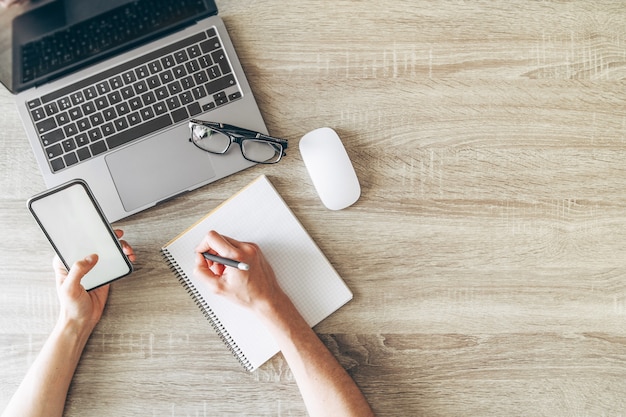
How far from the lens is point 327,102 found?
1055 mm

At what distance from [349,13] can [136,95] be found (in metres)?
0.43

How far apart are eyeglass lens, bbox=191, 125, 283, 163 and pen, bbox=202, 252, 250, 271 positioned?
0.62 ft

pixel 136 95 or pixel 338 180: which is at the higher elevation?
pixel 136 95

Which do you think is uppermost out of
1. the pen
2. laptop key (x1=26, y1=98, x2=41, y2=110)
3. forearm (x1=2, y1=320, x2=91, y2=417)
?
laptop key (x1=26, y1=98, x2=41, y2=110)

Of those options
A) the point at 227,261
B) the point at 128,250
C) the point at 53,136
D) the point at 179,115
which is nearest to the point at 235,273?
the point at 227,261

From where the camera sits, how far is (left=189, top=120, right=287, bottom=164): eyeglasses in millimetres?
998

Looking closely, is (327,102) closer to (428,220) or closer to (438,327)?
(428,220)

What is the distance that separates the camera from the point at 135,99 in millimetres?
1033

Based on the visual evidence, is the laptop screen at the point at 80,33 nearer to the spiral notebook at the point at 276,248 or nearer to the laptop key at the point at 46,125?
the laptop key at the point at 46,125

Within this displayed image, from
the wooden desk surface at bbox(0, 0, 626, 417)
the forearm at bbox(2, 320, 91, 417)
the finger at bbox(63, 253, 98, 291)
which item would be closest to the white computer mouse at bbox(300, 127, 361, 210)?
the wooden desk surface at bbox(0, 0, 626, 417)

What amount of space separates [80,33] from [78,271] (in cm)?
42

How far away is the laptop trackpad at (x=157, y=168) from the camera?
3.38 ft

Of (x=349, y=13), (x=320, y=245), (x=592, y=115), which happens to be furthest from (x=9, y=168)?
(x=592, y=115)

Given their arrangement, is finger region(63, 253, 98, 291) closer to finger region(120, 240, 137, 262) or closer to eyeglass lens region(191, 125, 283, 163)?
finger region(120, 240, 137, 262)
